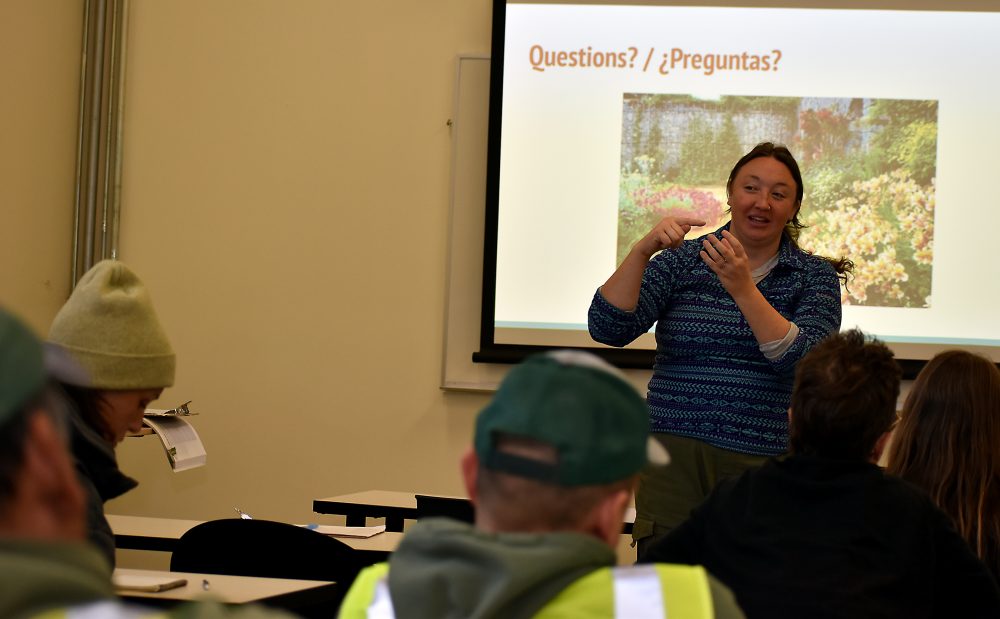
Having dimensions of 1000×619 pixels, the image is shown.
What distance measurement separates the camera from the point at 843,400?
1829 millimetres

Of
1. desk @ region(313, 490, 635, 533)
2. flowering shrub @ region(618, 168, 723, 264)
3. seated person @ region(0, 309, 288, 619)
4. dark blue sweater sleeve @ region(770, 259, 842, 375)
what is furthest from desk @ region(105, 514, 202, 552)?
seated person @ region(0, 309, 288, 619)

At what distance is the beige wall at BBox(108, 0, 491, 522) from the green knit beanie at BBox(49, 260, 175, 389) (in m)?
2.74

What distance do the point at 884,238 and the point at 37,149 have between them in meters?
3.52

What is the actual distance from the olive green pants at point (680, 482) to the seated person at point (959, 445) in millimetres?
363

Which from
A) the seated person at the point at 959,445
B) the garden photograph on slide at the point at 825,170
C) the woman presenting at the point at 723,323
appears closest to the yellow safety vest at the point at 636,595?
the seated person at the point at 959,445

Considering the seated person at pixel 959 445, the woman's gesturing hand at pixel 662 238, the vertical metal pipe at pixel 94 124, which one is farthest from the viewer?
the vertical metal pipe at pixel 94 124

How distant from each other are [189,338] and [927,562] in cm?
363

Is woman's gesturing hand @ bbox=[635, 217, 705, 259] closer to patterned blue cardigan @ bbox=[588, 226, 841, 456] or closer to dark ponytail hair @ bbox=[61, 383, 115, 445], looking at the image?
patterned blue cardigan @ bbox=[588, 226, 841, 456]

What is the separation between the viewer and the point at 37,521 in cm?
69

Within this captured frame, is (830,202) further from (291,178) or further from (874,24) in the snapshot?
(291,178)

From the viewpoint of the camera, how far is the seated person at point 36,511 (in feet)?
2.16

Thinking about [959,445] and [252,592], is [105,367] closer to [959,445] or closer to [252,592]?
[252,592]

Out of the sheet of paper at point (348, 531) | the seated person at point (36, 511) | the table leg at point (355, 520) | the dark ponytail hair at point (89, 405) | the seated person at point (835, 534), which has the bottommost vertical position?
the table leg at point (355, 520)

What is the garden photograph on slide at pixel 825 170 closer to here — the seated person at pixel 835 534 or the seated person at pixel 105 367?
the seated person at pixel 835 534
